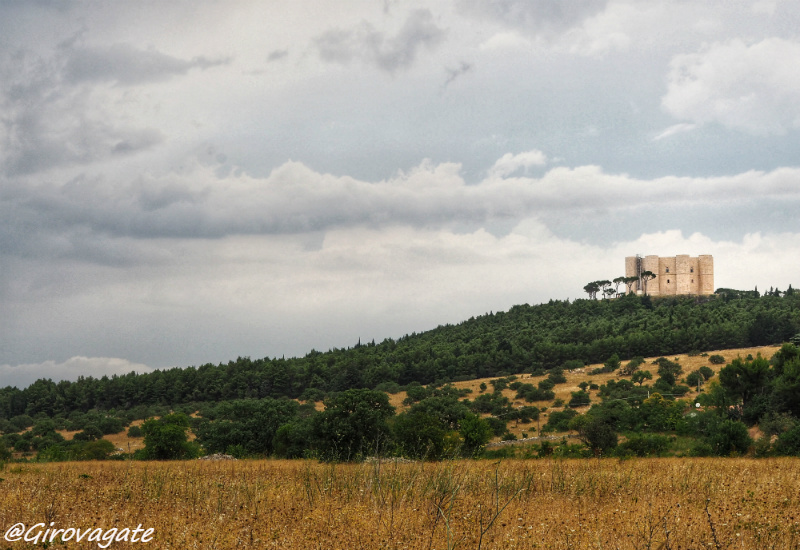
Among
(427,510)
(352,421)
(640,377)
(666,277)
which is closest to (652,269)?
(666,277)

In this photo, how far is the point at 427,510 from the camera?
10070mm

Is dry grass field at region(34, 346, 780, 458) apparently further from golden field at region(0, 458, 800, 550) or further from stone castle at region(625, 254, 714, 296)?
golden field at region(0, 458, 800, 550)

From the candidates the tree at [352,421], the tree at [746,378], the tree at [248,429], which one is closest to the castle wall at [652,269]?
the tree at [746,378]

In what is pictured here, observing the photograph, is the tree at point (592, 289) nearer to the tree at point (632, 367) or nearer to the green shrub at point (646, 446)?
the tree at point (632, 367)

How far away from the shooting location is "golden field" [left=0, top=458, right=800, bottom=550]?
8203 millimetres

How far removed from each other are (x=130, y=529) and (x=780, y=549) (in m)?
9.66

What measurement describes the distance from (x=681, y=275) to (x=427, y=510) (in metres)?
135

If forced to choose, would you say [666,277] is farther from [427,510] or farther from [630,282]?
[427,510]

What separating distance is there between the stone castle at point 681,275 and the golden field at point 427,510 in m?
126

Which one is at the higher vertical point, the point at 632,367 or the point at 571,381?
the point at 632,367

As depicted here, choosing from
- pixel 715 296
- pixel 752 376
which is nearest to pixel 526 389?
pixel 752 376

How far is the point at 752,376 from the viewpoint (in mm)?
44938

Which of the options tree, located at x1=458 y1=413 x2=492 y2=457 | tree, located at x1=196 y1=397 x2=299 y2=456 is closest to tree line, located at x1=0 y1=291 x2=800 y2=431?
tree, located at x1=196 y1=397 x2=299 y2=456

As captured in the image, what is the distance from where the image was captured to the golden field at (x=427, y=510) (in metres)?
8.20
